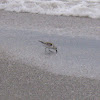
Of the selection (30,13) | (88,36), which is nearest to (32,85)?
(88,36)

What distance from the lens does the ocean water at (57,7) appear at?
10.4m

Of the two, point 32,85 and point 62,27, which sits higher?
point 32,85

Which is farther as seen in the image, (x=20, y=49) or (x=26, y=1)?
(x=26, y=1)

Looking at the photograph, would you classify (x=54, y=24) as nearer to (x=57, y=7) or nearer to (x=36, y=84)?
(x=57, y=7)

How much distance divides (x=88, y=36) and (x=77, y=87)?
3360 millimetres

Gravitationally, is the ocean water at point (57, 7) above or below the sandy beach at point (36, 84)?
below

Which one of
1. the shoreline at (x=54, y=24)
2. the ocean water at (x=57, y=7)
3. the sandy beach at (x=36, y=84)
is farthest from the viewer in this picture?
the ocean water at (x=57, y=7)

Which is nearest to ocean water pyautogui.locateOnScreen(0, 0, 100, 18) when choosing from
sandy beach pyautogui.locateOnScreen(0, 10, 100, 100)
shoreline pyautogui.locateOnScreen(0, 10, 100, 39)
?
shoreline pyautogui.locateOnScreen(0, 10, 100, 39)

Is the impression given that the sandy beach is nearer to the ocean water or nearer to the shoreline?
the shoreline

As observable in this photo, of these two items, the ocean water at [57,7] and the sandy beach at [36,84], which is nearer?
the sandy beach at [36,84]

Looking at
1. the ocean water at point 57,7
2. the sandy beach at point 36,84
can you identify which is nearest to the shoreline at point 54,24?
the ocean water at point 57,7

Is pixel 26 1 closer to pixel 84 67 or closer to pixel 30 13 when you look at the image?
pixel 30 13

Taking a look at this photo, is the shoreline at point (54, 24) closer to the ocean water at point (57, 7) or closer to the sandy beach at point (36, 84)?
the ocean water at point (57, 7)

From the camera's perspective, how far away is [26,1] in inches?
481
